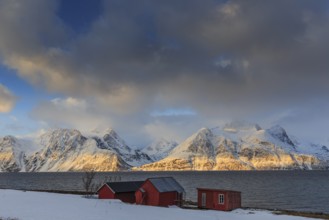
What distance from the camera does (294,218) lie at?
56.1 metres

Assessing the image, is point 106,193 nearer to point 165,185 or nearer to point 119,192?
point 119,192

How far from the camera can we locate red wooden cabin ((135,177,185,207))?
69062 mm

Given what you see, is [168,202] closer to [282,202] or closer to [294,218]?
[294,218]

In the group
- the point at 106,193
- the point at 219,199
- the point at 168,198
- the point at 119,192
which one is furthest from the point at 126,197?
the point at 219,199

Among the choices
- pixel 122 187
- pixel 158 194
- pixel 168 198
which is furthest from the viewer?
pixel 122 187

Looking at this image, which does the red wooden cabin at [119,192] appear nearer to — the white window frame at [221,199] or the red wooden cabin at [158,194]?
the red wooden cabin at [158,194]

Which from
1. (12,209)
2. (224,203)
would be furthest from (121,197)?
(12,209)

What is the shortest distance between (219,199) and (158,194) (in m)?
10.5


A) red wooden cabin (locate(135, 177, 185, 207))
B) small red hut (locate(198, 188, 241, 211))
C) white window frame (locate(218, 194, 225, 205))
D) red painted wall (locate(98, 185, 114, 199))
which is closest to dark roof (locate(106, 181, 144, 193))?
red painted wall (locate(98, 185, 114, 199))

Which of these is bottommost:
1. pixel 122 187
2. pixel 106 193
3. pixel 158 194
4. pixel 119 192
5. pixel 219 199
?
pixel 219 199

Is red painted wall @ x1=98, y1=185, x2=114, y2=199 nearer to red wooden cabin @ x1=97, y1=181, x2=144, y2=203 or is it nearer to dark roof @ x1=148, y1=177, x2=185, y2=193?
red wooden cabin @ x1=97, y1=181, x2=144, y2=203

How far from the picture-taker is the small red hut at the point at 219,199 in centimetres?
6681

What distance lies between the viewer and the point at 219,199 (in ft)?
222

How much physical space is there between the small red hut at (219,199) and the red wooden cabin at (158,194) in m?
4.35
